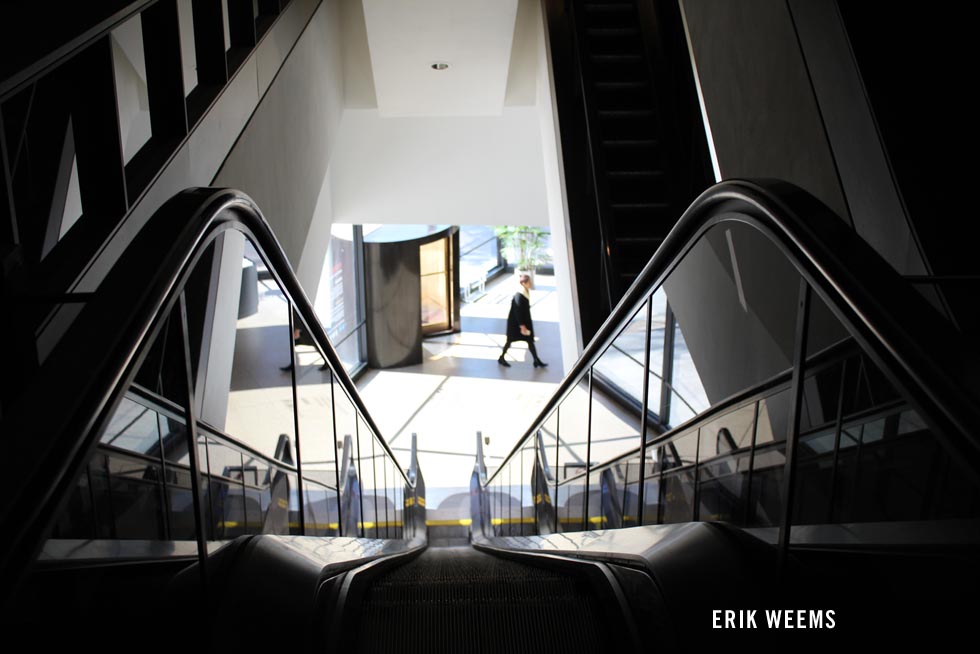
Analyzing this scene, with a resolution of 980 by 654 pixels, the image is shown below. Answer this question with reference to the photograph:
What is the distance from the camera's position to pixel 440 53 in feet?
28.0

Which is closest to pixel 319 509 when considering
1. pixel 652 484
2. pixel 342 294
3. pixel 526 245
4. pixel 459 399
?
pixel 652 484

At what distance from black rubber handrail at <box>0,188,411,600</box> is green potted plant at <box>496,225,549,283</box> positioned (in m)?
20.3

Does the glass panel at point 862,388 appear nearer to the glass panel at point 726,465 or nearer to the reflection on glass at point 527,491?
the glass panel at point 726,465

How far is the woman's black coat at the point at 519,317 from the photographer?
43.8ft

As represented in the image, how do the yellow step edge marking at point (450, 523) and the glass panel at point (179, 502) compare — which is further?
the yellow step edge marking at point (450, 523)

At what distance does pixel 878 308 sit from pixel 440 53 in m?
8.21

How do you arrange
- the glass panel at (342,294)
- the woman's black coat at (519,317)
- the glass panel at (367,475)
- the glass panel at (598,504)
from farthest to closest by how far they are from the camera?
1. the glass panel at (342,294)
2. the woman's black coat at (519,317)
3. the glass panel at (367,475)
4. the glass panel at (598,504)

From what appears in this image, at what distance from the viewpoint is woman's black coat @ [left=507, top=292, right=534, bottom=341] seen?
43.8 feet

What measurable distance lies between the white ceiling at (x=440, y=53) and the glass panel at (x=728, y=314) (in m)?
4.14

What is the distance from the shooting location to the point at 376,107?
32.4 feet

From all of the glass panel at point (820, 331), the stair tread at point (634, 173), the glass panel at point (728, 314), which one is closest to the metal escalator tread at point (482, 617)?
the glass panel at point (728, 314)

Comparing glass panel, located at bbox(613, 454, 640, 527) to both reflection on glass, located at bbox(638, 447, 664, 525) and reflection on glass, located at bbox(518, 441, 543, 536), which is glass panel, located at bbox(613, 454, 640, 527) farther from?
reflection on glass, located at bbox(518, 441, 543, 536)

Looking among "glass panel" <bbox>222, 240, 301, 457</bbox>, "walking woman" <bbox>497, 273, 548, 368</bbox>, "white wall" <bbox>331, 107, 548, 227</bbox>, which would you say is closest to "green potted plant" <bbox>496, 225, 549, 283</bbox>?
"walking woman" <bbox>497, 273, 548, 368</bbox>

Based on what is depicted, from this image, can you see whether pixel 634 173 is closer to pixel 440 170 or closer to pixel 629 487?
pixel 629 487
